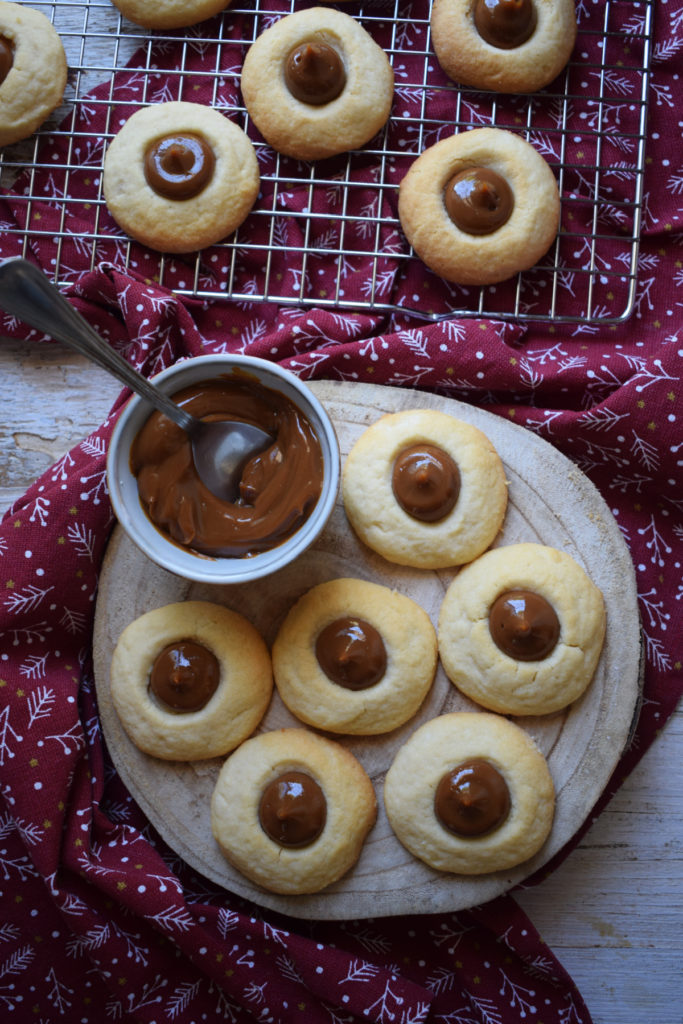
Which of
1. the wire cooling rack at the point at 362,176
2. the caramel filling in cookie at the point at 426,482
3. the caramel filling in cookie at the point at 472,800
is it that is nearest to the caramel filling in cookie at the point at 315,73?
the wire cooling rack at the point at 362,176

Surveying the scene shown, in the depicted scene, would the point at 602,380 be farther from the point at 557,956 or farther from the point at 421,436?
the point at 557,956

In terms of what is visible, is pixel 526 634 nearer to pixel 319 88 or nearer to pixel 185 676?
pixel 185 676

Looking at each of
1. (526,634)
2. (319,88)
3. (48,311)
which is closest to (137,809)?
(526,634)

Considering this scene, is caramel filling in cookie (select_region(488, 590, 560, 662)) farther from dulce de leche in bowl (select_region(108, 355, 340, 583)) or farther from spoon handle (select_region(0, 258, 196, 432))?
spoon handle (select_region(0, 258, 196, 432))

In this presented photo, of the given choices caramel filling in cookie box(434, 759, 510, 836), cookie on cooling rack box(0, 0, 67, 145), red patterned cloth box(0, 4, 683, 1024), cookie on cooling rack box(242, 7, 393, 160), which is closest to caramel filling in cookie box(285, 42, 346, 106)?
cookie on cooling rack box(242, 7, 393, 160)

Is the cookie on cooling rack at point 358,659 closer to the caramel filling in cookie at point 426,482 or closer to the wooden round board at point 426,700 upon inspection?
the wooden round board at point 426,700
